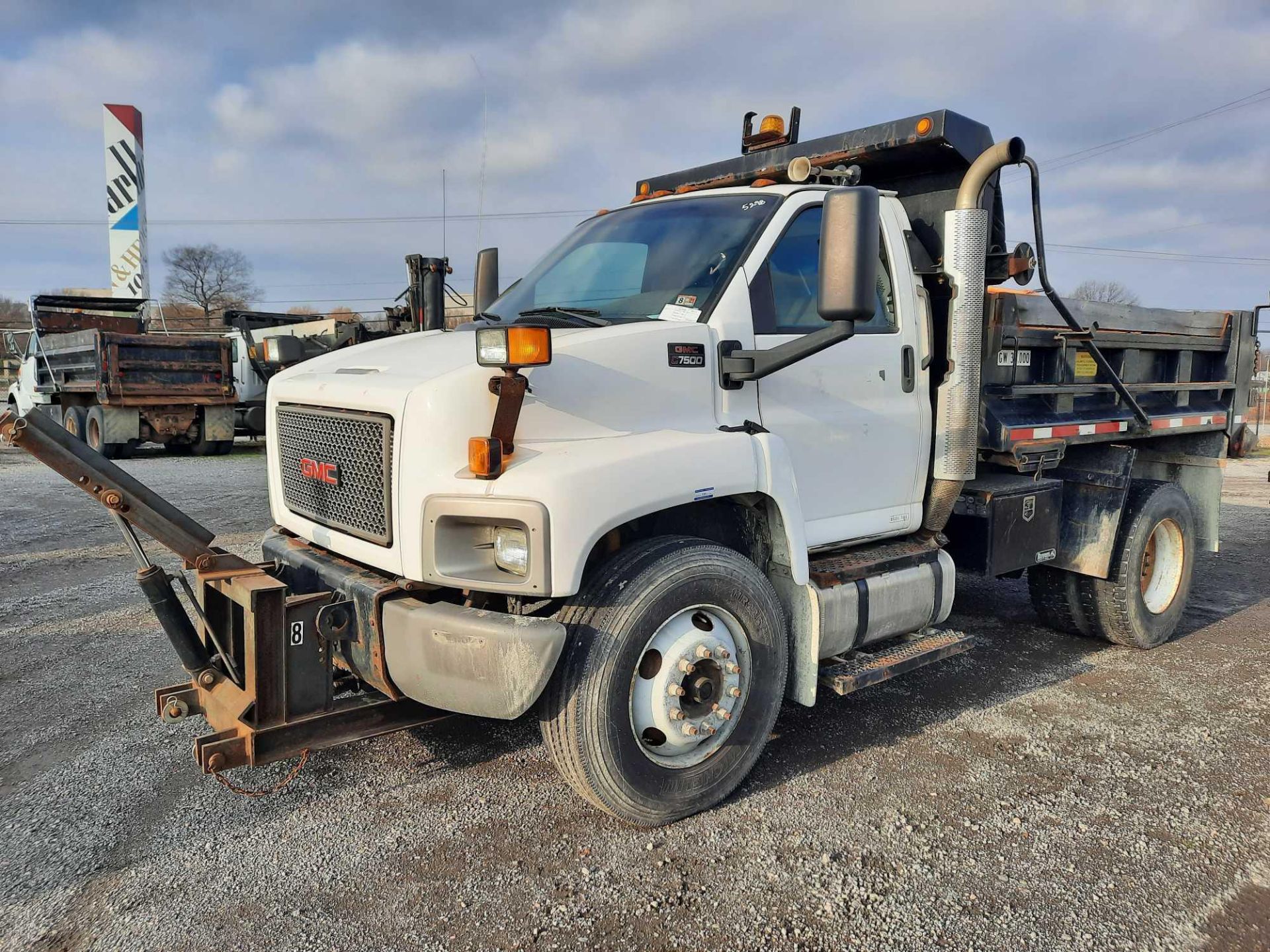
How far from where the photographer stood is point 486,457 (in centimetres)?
282

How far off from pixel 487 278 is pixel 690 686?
9.34 feet

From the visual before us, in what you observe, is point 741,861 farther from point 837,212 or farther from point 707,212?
point 707,212

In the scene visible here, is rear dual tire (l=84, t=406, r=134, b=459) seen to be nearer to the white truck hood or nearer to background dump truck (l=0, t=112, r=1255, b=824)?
background dump truck (l=0, t=112, r=1255, b=824)

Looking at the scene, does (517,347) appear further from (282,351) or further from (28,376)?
(28,376)

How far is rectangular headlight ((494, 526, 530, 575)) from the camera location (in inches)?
114

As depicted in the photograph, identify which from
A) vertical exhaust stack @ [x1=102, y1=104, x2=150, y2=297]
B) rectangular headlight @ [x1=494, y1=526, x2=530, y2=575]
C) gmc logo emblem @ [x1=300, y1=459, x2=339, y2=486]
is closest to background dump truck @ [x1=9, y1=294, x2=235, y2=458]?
vertical exhaust stack @ [x1=102, y1=104, x2=150, y2=297]

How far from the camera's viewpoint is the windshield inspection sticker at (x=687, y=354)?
3340 millimetres

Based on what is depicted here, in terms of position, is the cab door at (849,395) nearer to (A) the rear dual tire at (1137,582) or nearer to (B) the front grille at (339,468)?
(B) the front grille at (339,468)

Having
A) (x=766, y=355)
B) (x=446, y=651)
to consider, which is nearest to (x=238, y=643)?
(x=446, y=651)

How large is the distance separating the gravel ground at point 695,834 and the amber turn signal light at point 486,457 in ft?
4.42

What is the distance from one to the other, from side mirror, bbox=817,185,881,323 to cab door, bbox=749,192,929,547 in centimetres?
57

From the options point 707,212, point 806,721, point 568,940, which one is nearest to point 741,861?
point 568,940

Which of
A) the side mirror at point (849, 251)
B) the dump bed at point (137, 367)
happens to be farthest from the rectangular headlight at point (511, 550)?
the dump bed at point (137, 367)

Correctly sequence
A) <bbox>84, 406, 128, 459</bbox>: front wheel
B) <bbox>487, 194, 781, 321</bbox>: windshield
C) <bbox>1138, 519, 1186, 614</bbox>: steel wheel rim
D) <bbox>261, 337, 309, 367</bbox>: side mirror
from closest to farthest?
<bbox>487, 194, 781, 321</bbox>: windshield
<bbox>261, 337, 309, 367</bbox>: side mirror
<bbox>1138, 519, 1186, 614</bbox>: steel wheel rim
<bbox>84, 406, 128, 459</bbox>: front wheel
